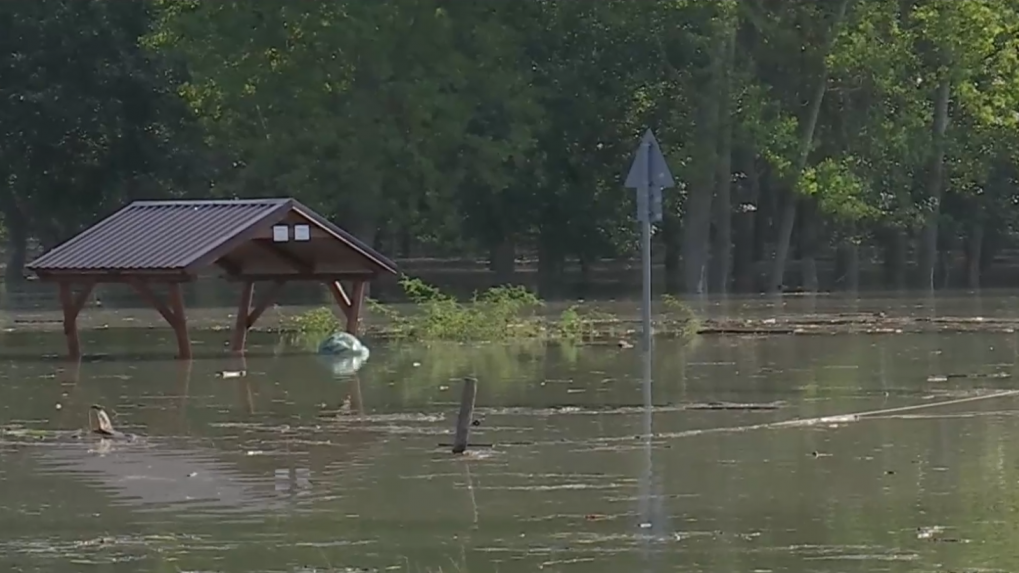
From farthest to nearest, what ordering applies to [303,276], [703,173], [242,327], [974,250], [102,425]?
1. [974,250]
2. [703,173]
3. [303,276]
4. [242,327]
5. [102,425]

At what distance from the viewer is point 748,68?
5203cm

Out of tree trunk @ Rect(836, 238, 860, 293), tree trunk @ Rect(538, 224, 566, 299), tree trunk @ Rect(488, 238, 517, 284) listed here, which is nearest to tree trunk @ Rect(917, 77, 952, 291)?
tree trunk @ Rect(836, 238, 860, 293)

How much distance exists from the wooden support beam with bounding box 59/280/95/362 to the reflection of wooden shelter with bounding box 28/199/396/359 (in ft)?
0.04

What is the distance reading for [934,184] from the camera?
55.8 metres

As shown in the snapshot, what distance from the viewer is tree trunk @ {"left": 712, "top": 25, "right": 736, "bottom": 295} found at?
51.2 meters

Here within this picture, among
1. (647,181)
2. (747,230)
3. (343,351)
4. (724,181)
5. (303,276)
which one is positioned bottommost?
(343,351)

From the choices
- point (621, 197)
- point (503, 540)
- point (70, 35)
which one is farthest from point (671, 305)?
point (503, 540)

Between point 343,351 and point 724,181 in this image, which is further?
point 724,181

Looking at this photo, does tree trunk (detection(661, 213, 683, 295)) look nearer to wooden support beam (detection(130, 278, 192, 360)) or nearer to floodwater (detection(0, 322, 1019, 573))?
wooden support beam (detection(130, 278, 192, 360))

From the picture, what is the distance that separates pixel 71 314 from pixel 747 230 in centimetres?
3377

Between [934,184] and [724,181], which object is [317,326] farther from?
[934,184]

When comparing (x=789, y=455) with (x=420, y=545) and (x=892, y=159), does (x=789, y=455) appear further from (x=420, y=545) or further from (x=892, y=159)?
(x=892, y=159)

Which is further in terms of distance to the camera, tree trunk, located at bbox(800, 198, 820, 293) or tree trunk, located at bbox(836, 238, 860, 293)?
tree trunk, located at bbox(836, 238, 860, 293)

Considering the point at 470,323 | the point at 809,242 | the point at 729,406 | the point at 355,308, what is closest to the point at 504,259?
the point at 809,242
